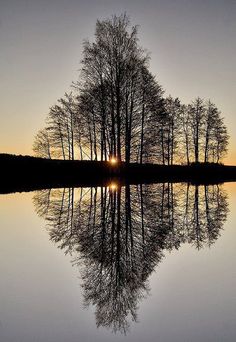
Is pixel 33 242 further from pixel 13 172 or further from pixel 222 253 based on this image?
pixel 13 172

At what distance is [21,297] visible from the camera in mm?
4160

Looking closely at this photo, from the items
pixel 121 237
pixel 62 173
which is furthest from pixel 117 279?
pixel 62 173

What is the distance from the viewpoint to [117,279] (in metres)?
4.95

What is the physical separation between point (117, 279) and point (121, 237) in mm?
2259

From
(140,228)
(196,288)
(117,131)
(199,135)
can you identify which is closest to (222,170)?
(199,135)

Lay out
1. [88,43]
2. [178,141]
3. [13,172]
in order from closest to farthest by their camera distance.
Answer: [13,172], [88,43], [178,141]

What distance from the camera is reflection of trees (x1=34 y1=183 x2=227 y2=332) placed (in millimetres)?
4535

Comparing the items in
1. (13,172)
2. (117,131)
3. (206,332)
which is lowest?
(206,332)

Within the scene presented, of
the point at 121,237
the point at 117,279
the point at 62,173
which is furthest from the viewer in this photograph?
the point at 62,173

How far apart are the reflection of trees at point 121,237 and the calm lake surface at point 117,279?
0.02 meters

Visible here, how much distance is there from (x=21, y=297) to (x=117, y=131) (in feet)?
91.3

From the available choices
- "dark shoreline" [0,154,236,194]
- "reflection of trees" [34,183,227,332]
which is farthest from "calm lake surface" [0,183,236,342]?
"dark shoreline" [0,154,236,194]

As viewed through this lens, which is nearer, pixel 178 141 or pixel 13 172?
pixel 13 172

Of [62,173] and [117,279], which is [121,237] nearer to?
[117,279]
